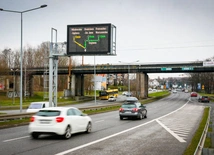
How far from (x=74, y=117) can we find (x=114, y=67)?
61728 millimetres

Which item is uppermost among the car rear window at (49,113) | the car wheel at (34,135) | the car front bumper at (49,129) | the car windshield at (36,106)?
the car rear window at (49,113)

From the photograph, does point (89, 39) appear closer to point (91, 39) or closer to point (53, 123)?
point (91, 39)

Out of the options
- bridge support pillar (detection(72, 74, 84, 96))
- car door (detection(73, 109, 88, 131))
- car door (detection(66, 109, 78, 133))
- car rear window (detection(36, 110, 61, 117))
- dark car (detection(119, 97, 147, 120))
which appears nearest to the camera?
car rear window (detection(36, 110, 61, 117))

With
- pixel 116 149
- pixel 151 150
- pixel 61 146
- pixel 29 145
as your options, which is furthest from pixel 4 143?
pixel 151 150

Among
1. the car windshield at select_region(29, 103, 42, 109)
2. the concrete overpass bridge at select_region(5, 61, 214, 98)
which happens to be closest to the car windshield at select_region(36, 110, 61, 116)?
the car windshield at select_region(29, 103, 42, 109)

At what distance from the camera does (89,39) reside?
99.3 ft

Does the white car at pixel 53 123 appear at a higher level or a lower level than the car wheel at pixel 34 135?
higher

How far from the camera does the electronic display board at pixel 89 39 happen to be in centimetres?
2978

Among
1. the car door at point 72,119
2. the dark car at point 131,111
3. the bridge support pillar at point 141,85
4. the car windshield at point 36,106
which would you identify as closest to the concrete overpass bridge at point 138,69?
the bridge support pillar at point 141,85

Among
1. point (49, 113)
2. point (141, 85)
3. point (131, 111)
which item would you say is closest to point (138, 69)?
point (141, 85)

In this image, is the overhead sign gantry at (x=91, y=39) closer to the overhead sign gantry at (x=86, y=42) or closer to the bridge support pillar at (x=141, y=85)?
the overhead sign gantry at (x=86, y=42)

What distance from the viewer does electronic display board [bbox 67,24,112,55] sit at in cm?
2978

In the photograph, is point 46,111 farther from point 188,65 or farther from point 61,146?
point 188,65

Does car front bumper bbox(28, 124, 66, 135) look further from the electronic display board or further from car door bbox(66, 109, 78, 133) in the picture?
the electronic display board
